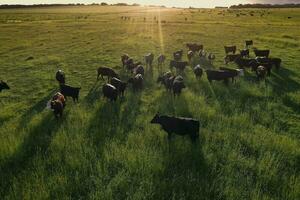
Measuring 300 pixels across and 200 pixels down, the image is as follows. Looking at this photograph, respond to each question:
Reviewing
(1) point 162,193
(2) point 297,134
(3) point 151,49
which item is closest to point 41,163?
(1) point 162,193

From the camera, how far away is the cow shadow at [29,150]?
8750 mm

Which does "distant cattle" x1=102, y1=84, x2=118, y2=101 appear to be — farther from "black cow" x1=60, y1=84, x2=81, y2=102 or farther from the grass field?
"black cow" x1=60, y1=84, x2=81, y2=102

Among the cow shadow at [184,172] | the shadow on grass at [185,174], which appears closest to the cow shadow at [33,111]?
the cow shadow at [184,172]

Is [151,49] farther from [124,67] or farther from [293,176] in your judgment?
[293,176]

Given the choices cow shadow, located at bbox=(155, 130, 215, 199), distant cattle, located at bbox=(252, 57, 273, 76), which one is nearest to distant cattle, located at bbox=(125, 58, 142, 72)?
distant cattle, located at bbox=(252, 57, 273, 76)

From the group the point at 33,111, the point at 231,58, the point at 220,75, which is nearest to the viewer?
the point at 33,111

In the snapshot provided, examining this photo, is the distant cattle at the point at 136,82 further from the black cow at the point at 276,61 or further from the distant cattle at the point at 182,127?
the black cow at the point at 276,61

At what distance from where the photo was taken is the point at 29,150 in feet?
33.3

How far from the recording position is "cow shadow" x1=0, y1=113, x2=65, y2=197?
28.7ft

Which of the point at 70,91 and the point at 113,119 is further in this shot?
the point at 70,91

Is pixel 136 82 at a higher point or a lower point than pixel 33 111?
higher

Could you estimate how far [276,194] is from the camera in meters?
8.11

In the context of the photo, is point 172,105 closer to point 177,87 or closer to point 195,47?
point 177,87

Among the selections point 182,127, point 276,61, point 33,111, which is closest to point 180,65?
point 276,61
